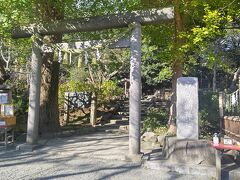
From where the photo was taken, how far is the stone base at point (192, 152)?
6953mm

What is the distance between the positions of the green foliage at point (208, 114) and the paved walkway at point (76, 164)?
2.82 meters

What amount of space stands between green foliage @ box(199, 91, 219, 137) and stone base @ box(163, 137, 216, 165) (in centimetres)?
250

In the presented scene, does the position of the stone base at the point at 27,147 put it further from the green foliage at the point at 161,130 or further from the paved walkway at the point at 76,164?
the green foliage at the point at 161,130

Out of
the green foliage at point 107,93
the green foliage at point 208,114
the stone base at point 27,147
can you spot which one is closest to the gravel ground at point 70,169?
the stone base at point 27,147

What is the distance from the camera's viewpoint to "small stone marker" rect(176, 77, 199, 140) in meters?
7.24

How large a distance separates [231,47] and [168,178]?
2306cm

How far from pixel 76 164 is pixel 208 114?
6840mm

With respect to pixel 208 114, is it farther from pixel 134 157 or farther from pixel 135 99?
pixel 134 157

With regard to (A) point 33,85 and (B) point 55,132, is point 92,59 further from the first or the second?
(B) point 55,132

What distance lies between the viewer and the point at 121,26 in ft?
27.4

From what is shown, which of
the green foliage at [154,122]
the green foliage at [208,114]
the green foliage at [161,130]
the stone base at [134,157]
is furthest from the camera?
the green foliage at [154,122]

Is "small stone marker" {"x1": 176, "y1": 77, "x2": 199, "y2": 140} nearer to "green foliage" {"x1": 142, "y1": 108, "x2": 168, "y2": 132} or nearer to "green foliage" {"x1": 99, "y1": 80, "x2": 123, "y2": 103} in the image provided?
"green foliage" {"x1": 142, "y1": 108, "x2": 168, "y2": 132}

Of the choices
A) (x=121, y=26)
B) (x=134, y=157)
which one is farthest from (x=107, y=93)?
(x=134, y=157)

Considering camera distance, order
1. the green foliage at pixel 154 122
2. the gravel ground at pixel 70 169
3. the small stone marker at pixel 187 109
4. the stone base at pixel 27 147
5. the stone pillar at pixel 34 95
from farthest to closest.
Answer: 1. the green foliage at pixel 154 122
2. the stone pillar at pixel 34 95
3. the stone base at pixel 27 147
4. the small stone marker at pixel 187 109
5. the gravel ground at pixel 70 169
